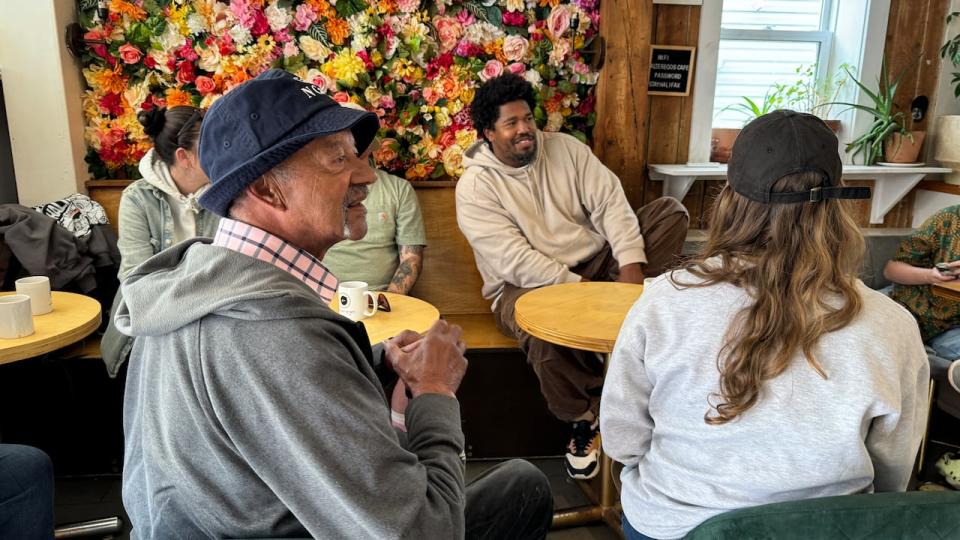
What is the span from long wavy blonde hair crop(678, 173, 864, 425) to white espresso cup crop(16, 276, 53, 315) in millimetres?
1960

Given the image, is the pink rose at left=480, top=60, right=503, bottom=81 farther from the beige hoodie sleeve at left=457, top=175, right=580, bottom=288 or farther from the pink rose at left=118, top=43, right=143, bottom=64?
the pink rose at left=118, top=43, right=143, bottom=64

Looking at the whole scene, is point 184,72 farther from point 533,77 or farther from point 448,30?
point 533,77

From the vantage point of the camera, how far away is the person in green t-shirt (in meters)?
3.10

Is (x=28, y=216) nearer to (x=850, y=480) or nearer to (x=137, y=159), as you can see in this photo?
(x=137, y=159)

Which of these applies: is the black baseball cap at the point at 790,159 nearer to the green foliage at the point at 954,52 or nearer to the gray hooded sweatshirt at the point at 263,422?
the gray hooded sweatshirt at the point at 263,422

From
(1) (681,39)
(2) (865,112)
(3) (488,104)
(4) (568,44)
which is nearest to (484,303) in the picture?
(3) (488,104)

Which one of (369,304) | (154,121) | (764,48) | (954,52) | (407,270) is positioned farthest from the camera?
(764,48)

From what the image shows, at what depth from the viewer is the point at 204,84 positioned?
10.5ft

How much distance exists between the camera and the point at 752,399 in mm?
1105

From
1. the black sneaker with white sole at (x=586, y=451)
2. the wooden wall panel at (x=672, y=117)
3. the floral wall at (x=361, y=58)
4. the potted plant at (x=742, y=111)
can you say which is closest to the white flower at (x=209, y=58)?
the floral wall at (x=361, y=58)

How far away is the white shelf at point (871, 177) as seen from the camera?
3.49 metres

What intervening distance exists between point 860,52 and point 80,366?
399cm

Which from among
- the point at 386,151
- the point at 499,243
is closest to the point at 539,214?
the point at 499,243

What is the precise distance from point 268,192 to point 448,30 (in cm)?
251
